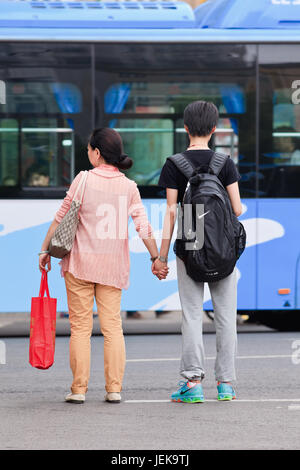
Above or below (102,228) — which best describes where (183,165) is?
above

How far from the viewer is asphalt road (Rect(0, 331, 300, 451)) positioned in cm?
597

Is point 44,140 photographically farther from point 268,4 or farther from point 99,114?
point 268,4

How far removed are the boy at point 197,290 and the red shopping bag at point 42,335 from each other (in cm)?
76

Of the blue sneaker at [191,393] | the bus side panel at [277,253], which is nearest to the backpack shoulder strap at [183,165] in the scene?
the blue sneaker at [191,393]

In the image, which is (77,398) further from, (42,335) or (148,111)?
(148,111)

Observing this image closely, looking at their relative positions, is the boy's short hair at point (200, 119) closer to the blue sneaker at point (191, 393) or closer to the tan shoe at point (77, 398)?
the blue sneaker at point (191, 393)

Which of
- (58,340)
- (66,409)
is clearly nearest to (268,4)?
(58,340)

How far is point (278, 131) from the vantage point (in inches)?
495

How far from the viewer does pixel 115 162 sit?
7.41 metres

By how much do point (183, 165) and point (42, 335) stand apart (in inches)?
54.5

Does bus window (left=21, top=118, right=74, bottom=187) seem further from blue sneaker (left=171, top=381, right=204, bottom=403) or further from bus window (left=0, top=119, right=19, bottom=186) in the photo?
blue sneaker (left=171, top=381, right=204, bottom=403)

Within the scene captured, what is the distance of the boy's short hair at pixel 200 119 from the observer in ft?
23.6

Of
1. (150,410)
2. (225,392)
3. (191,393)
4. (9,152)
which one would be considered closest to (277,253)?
(9,152)

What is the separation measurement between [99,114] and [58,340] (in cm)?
242
